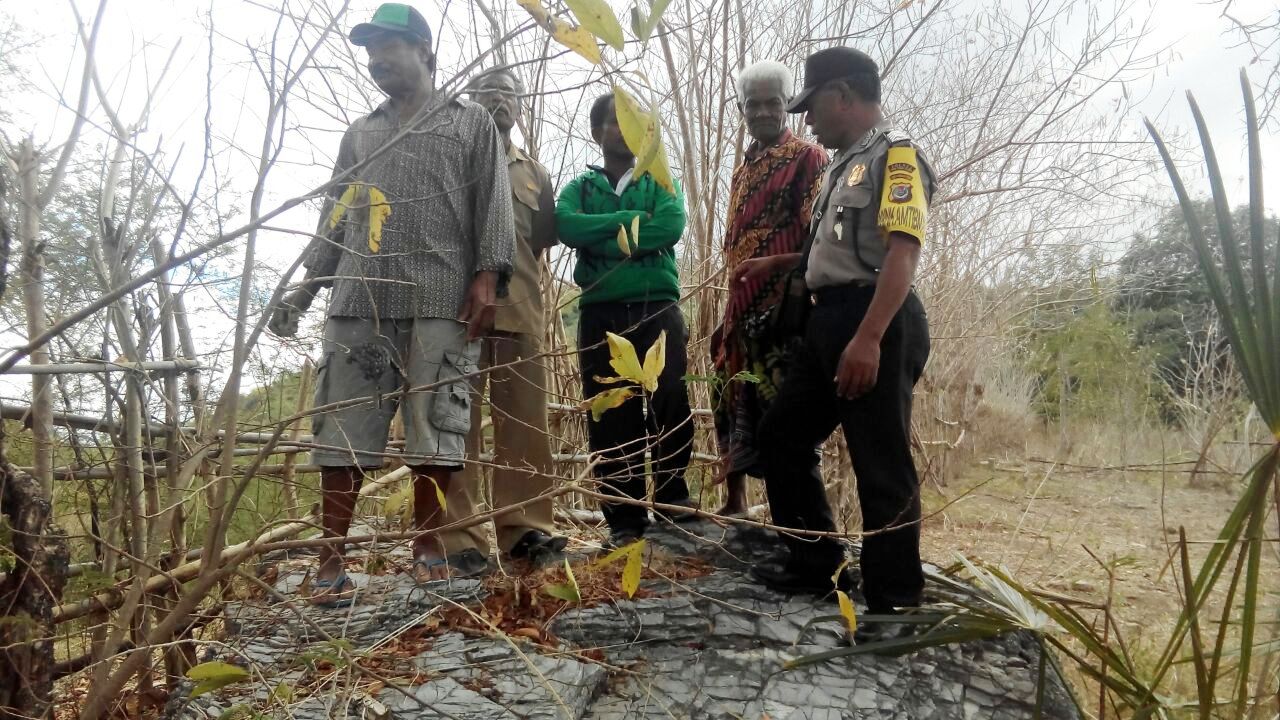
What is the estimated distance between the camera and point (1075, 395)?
29.2 ft

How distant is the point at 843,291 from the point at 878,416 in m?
0.34

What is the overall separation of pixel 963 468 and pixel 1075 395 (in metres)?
1.73

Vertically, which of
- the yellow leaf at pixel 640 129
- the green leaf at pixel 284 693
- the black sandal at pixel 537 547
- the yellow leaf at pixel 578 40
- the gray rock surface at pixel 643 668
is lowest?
the gray rock surface at pixel 643 668

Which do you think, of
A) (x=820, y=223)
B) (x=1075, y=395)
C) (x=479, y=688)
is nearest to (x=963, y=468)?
(x=1075, y=395)

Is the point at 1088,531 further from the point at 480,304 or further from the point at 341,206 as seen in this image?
the point at 341,206

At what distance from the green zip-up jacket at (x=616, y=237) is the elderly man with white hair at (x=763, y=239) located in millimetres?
229

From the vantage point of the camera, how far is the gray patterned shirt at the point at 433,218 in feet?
7.29

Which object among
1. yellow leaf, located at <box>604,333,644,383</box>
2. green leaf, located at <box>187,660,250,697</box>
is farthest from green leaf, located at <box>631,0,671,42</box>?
green leaf, located at <box>187,660,250,697</box>

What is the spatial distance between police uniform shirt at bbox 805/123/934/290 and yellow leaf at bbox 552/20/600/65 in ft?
3.84

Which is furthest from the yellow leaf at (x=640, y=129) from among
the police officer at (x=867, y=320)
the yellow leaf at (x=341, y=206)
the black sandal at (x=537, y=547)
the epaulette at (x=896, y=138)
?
the black sandal at (x=537, y=547)

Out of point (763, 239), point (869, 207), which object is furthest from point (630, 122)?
point (763, 239)

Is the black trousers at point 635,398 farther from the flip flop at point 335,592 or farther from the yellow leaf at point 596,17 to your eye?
the yellow leaf at point 596,17

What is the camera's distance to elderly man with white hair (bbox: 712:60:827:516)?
2439 mm

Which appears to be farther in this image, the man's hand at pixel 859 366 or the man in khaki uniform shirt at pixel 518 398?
the man in khaki uniform shirt at pixel 518 398
